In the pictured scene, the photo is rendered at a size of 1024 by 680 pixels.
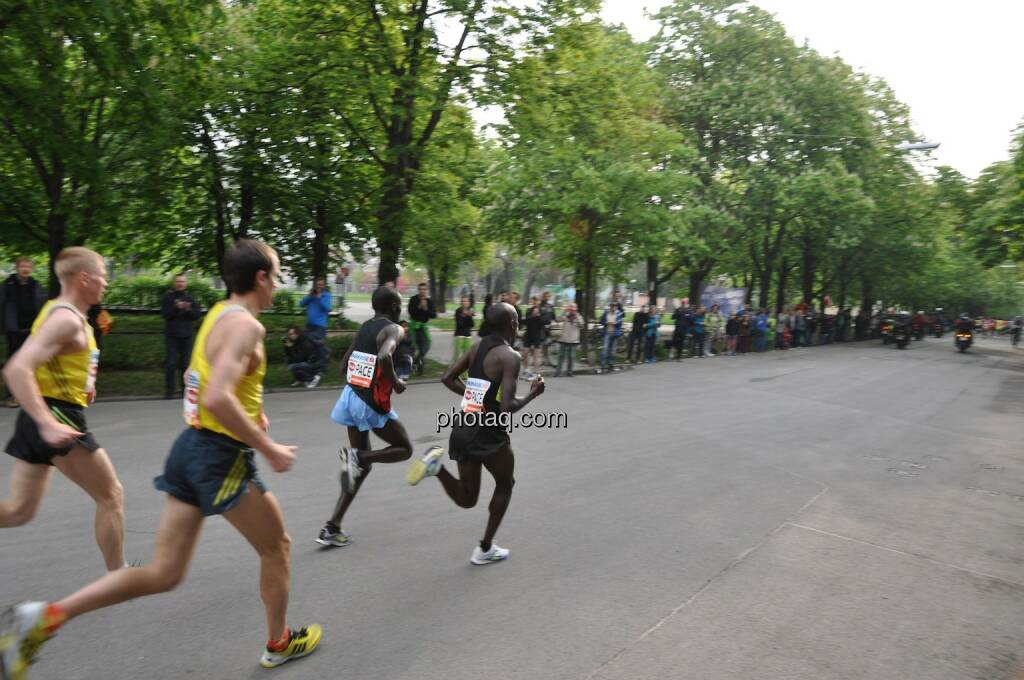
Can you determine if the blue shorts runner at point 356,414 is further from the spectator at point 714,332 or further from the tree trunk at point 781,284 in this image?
the tree trunk at point 781,284

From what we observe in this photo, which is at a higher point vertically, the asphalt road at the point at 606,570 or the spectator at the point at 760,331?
the spectator at the point at 760,331

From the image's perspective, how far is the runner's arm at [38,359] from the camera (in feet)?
10.2

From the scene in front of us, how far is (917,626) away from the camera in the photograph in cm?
400

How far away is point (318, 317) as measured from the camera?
13.0m

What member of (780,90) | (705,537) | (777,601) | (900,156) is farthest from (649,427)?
(900,156)

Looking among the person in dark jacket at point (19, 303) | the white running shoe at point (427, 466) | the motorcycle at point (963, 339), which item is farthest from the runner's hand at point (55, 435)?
the motorcycle at point (963, 339)

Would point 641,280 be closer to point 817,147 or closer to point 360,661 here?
point 817,147

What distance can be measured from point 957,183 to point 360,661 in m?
37.7

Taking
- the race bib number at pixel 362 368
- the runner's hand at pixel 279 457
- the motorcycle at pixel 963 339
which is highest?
the race bib number at pixel 362 368

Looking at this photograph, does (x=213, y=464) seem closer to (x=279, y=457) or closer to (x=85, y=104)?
(x=279, y=457)

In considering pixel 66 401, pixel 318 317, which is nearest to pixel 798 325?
pixel 318 317

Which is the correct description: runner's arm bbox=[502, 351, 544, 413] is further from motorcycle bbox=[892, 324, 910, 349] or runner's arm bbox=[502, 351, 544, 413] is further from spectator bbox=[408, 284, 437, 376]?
motorcycle bbox=[892, 324, 910, 349]

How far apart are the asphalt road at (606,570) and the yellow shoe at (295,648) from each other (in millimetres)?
88

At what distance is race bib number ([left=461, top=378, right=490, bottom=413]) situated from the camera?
177 inches
